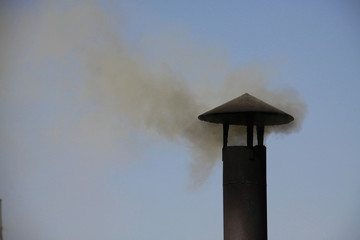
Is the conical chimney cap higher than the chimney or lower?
higher

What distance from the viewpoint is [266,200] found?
2292 centimetres

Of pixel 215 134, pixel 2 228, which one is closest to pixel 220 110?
pixel 215 134

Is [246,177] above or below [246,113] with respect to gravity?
below

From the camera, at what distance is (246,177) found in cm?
2256

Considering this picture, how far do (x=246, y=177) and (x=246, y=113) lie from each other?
175 cm

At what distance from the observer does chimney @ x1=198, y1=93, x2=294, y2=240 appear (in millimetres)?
22466

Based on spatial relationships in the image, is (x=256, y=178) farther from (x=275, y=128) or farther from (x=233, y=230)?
(x=275, y=128)

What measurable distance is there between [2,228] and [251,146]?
20166mm

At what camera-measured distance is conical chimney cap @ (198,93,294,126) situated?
906 inches

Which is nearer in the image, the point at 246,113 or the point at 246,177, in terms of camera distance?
the point at 246,177

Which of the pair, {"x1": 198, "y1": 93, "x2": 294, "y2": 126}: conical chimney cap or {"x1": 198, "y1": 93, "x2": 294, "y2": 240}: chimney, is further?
{"x1": 198, "y1": 93, "x2": 294, "y2": 126}: conical chimney cap

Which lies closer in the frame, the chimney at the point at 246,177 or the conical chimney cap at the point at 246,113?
the chimney at the point at 246,177

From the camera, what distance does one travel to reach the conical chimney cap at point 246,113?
75.5ft

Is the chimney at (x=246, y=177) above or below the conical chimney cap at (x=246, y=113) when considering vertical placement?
below
